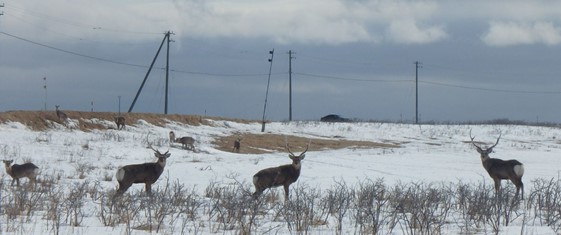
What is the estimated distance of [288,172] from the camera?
17.2 metres

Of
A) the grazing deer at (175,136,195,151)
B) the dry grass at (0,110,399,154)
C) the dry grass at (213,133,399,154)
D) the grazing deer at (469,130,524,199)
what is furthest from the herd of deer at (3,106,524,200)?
the dry grass at (213,133,399,154)

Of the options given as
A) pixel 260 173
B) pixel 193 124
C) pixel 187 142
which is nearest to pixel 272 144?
pixel 193 124

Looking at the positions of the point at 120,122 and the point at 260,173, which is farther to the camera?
the point at 120,122

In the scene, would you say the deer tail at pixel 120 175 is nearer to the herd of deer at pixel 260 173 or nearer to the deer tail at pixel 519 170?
the herd of deer at pixel 260 173

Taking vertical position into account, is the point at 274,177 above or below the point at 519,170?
below

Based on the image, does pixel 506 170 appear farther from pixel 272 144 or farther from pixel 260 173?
pixel 272 144

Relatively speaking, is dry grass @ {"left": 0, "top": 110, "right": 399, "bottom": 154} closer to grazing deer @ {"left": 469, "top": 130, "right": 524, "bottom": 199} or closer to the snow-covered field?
the snow-covered field

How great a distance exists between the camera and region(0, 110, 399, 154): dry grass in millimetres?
37875

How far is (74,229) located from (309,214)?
3.13m

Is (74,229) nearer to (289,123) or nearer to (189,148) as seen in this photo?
(189,148)

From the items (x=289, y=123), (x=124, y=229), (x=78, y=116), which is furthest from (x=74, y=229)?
(x=289, y=123)

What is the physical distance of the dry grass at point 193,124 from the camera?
37.9 m

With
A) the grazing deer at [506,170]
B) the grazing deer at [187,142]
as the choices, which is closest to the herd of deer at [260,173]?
the grazing deer at [506,170]

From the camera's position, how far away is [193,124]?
53.1 metres
